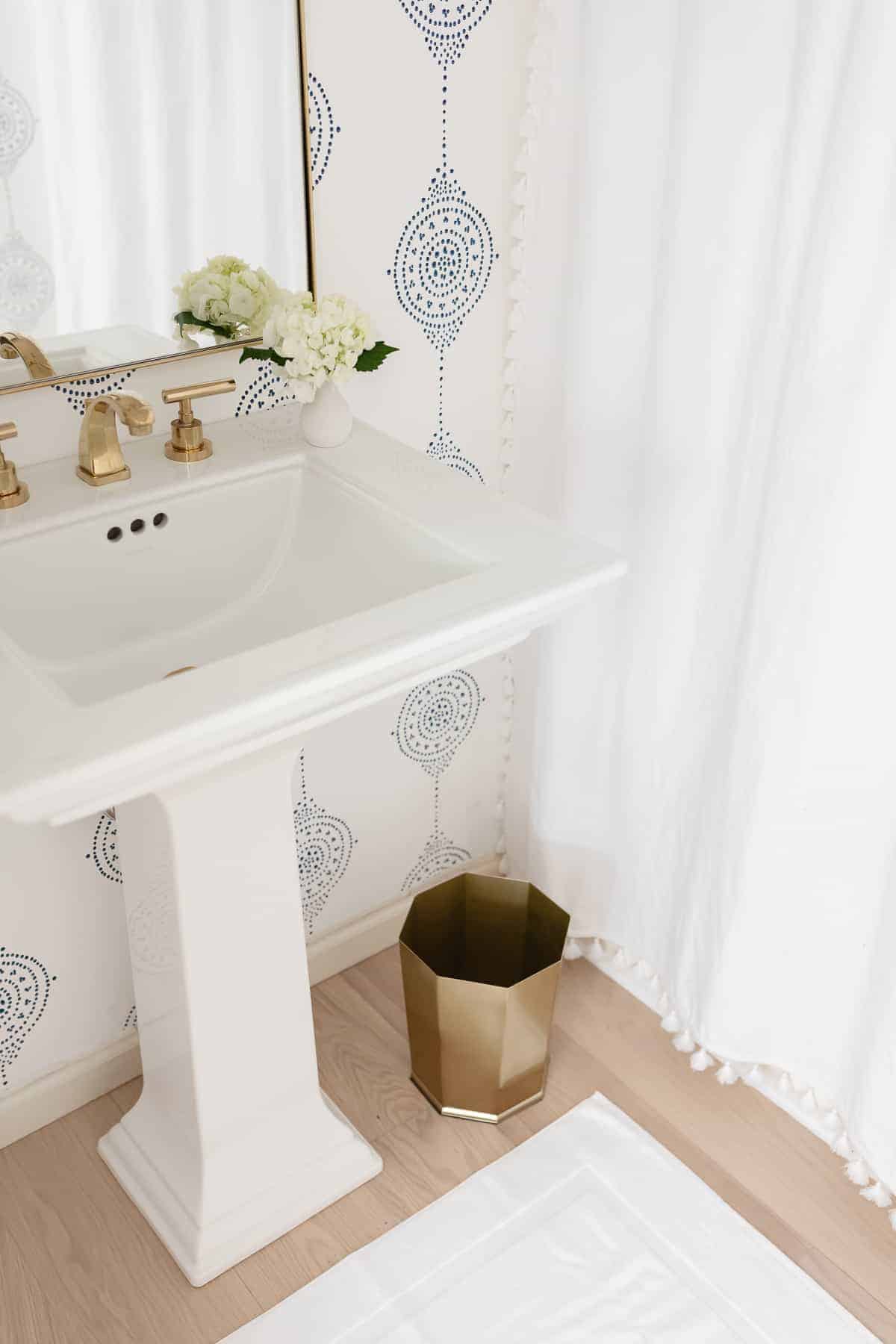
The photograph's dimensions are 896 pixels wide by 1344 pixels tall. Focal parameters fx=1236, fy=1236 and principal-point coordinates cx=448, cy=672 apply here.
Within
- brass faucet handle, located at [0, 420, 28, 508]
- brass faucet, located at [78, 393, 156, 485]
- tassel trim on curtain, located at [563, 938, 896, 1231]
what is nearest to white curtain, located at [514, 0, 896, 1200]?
tassel trim on curtain, located at [563, 938, 896, 1231]

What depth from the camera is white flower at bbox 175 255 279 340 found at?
5.03ft

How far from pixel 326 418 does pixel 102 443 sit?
277 millimetres

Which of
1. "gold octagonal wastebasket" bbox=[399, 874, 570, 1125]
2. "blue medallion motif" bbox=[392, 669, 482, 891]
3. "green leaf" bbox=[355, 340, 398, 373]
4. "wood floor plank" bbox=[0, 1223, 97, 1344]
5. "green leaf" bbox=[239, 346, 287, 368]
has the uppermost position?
"green leaf" bbox=[239, 346, 287, 368]

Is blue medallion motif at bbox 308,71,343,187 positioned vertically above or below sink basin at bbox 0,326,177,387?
above

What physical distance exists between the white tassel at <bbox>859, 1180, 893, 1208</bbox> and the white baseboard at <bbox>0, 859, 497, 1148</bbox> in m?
0.91

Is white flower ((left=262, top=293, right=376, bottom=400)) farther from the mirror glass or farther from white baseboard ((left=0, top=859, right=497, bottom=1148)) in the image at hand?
white baseboard ((left=0, top=859, right=497, bottom=1148))

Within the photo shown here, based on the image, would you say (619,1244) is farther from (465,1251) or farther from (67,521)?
(67,521)

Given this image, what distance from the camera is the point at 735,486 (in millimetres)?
1646

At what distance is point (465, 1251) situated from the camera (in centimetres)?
172

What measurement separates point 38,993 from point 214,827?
56cm

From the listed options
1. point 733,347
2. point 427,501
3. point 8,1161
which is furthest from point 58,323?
point 8,1161

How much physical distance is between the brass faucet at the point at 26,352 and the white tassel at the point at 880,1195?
1.57 meters

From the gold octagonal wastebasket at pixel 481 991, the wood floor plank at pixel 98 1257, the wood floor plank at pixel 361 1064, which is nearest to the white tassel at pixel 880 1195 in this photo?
the gold octagonal wastebasket at pixel 481 991

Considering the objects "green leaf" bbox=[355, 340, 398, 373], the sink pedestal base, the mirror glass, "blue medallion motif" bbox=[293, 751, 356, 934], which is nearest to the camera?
the mirror glass
